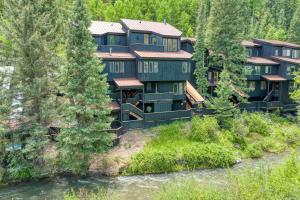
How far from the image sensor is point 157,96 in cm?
3291

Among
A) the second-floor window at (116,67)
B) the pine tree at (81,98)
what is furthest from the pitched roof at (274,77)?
the pine tree at (81,98)

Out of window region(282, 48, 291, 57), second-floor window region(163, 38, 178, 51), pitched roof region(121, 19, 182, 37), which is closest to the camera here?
pitched roof region(121, 19, 182, 37)

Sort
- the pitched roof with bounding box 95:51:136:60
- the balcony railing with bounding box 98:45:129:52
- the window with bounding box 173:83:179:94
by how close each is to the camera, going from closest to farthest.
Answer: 1. the pitched roof with bounding box 95:51:136:60
2. the balcony railing with bounding box 98:45:129:52
3. the window with bounding box 173:83:179:94

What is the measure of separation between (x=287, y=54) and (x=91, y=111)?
39426 millimetres

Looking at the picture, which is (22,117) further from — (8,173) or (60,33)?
(60,33)

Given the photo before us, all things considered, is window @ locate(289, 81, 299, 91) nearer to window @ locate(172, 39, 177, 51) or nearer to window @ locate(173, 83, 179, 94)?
window @ locate(172, 39, 177, 51)

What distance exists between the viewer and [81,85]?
23812mm

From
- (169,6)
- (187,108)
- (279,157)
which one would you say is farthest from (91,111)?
(169,6)

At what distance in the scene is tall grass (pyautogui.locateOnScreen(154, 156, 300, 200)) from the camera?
10.8 metres

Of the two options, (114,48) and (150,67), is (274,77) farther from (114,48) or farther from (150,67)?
(114,48)

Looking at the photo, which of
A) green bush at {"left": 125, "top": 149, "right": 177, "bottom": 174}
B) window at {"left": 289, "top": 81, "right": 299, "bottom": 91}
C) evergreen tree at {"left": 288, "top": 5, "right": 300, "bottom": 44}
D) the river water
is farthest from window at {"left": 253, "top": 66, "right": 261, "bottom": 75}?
green bush at {"left": 125, "top": 149, "right": 177, "bottom": 174}

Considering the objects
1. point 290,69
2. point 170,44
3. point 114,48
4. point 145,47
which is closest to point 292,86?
point 290,69

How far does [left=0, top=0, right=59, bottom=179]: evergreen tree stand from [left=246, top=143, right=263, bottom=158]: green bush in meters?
20.8

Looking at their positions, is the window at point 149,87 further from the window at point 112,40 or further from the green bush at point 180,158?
the green bush at point 180,158
